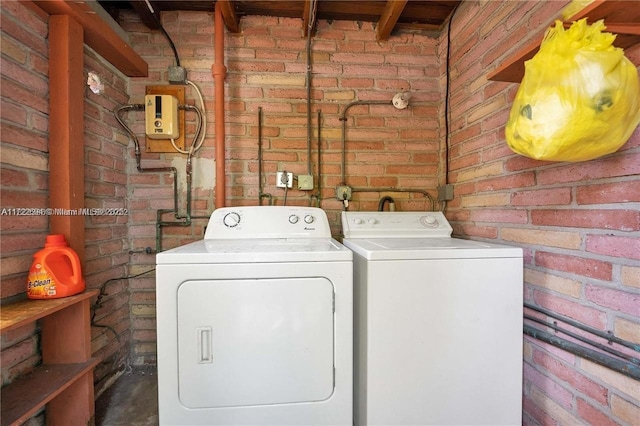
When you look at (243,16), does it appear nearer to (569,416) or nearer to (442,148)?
(442,148)

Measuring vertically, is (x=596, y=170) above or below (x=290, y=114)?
below

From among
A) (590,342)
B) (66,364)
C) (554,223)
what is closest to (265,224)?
(66,364)

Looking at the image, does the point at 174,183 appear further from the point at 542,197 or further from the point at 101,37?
the point at 542,197

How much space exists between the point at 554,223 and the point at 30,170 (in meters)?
2.30

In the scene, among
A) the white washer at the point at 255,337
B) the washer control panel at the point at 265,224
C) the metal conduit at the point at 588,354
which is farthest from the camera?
the washer control panel at the point at 265,224

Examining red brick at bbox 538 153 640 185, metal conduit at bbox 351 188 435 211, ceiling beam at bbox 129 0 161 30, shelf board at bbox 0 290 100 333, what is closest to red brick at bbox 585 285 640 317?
red brick at bbox 538 153 640 185

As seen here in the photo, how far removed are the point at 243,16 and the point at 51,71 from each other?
1222mm

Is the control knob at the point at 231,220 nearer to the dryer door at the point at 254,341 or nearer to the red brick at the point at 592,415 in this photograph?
the dryer door at the point at 254,341

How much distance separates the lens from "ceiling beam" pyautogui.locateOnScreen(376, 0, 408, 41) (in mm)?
1634

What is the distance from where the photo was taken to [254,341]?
1013mm

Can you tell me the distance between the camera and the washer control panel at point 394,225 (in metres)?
1.63

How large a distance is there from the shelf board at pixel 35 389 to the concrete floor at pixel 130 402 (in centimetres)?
36

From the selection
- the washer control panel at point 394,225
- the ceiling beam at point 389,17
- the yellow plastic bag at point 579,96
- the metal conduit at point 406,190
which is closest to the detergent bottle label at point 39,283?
the washer control panel at point 394,225

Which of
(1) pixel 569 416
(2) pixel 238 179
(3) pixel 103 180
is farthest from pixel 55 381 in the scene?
(1) pixel 569 416
